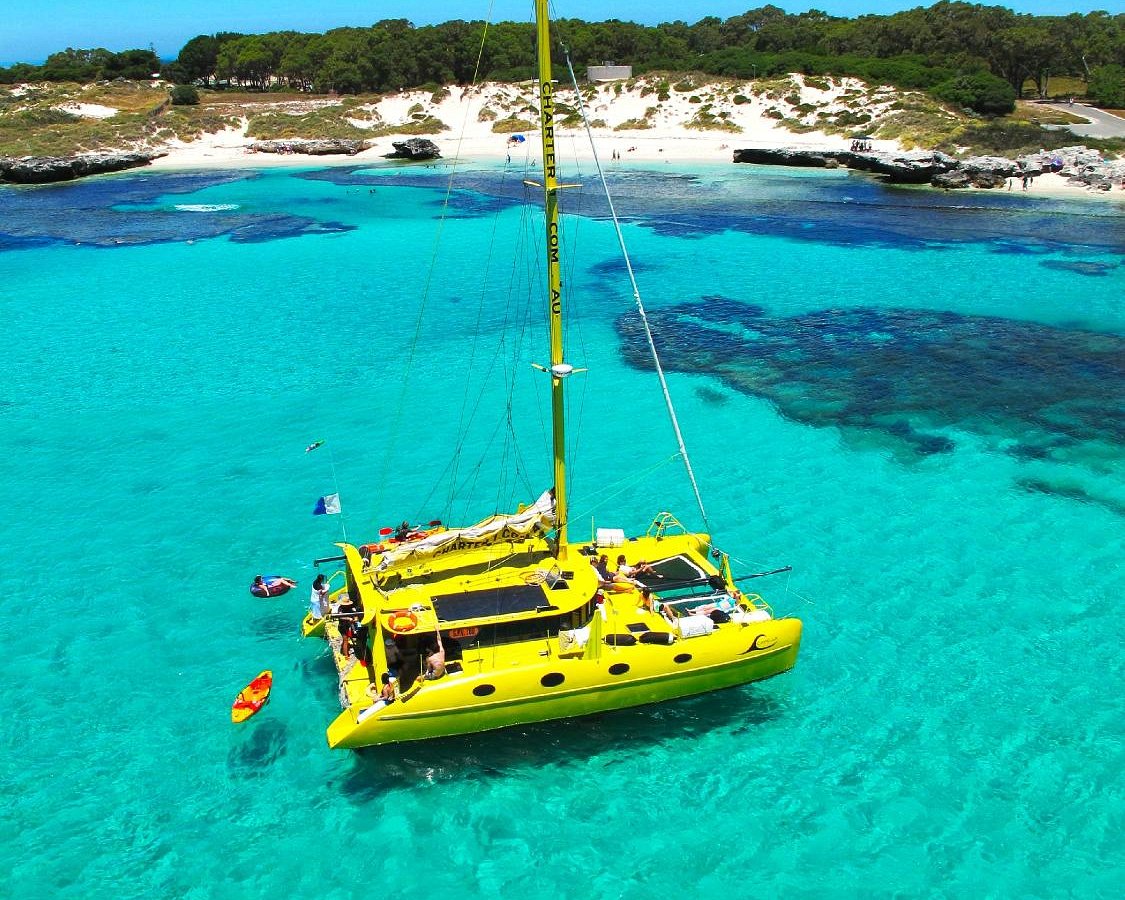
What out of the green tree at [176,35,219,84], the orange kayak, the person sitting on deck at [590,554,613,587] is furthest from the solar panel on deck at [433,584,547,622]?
the green tree at [176,35,219,84]

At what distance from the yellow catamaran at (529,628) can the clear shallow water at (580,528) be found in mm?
1182

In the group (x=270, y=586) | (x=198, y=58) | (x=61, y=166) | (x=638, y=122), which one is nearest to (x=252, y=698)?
(x=270, y=586)

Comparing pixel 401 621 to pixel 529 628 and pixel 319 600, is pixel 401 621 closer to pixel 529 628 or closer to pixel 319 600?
pixel 529 628

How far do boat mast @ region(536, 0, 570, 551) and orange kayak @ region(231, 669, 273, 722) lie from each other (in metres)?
6.51

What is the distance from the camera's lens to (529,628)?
16.6 m

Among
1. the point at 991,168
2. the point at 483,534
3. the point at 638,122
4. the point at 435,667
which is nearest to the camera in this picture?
the point at 435,667

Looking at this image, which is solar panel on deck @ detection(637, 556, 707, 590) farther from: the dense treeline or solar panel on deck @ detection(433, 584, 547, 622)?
the dense treeline

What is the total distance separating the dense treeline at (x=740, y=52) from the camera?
342 feet

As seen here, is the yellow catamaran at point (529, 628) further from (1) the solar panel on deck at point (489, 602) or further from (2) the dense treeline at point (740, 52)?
(2) the dense treeline at point (740, 52)

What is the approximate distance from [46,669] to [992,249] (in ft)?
188

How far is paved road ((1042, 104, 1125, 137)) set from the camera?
83.9 metres

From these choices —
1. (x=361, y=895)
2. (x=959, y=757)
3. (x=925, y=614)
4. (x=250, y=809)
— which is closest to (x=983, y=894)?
(x=959, y=757)

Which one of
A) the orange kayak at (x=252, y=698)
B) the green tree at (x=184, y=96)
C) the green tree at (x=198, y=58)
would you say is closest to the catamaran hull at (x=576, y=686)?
the orange kayak at (x=252, y=698)

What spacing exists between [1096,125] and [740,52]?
160ft
